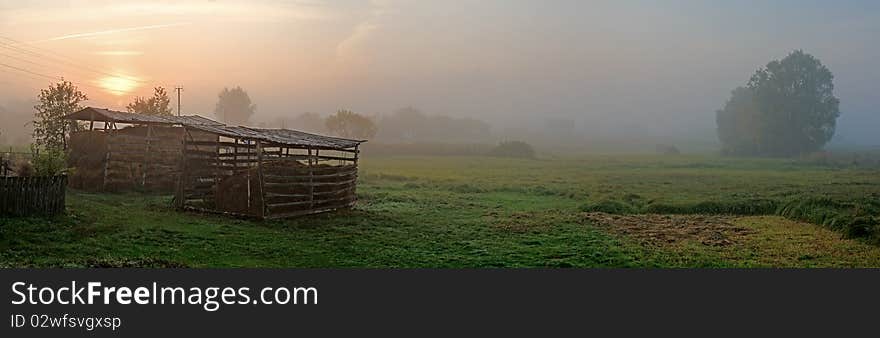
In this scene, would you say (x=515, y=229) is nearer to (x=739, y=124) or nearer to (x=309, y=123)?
(x=739, y=124)

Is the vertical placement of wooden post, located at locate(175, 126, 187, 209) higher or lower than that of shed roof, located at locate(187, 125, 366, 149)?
lower

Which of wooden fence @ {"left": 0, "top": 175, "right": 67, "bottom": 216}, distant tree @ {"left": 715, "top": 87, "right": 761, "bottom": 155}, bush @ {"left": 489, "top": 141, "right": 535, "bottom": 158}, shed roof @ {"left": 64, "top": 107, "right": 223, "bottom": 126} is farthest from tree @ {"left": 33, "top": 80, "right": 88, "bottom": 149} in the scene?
distant tree @ {"left": 715, "top": 87, "right": 761, "bottom": 155}

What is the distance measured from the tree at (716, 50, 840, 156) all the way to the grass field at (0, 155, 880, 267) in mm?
2342

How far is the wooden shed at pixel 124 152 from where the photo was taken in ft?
78.1

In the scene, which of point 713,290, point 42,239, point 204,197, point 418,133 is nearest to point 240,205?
point 204,197

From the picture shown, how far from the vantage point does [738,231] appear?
A: 16531 mm

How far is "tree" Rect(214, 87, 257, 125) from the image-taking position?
47094 mm

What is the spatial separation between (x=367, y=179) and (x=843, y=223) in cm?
2293

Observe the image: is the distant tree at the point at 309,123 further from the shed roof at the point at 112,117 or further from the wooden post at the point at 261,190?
the wooden post at the point at 261,190

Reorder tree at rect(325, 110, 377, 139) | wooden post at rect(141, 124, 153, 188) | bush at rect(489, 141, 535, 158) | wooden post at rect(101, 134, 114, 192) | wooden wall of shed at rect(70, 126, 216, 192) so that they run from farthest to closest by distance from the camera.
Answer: tree at rect(325, 110, 377, 139) → bush at rect(489, 141, 535, 158) → wooden post at rect(141, 124, 153, 188) → wooden wall of shed at rect(70, 126, 216, 192) → wooden post at rect(101, 134, 114, 192)

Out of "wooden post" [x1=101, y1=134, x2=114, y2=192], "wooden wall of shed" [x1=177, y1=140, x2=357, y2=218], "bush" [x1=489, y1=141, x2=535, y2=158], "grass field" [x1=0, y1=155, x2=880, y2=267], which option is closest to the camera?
"grass field" [x1=0, y1=155, x2=880, y2=267]

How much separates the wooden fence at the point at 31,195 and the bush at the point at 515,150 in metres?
30.2

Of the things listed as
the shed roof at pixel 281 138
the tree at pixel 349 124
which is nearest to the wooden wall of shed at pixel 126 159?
the shed roof at pixel 281 138

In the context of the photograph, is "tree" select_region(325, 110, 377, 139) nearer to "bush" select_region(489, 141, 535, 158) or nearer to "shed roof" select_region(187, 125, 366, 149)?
"bush" select_region(489, 141, 535, 158)
